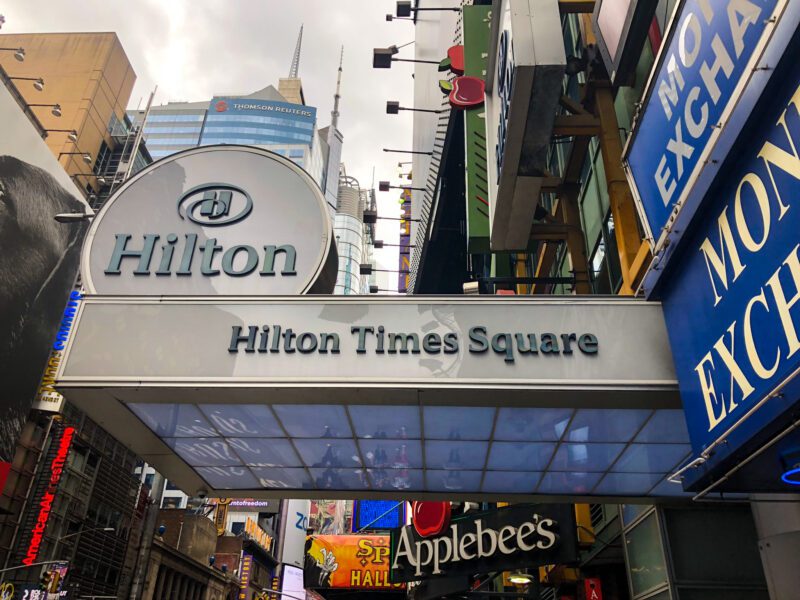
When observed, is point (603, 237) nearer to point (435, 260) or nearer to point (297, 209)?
point (297, 209)

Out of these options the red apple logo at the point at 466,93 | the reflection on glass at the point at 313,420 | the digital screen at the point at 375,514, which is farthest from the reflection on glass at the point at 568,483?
the digital screen at the point at 375,514

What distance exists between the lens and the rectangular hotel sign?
693 centimetres

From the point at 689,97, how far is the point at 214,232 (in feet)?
19.7

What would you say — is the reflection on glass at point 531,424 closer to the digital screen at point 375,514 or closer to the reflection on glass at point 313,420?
the reflection on glass at point 313,420

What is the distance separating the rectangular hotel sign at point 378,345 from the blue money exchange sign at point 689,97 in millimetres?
1396

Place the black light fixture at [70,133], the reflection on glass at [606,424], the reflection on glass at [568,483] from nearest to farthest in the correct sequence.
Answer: the reflection on glass at [606,424]
the reflection on glass at [568,483]
the black light fixture at [70,133]

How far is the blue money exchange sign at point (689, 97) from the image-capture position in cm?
440

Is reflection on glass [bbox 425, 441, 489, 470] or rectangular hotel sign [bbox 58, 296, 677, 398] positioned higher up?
rectangular hotel sign [bbox 58, 296, 677, 398]

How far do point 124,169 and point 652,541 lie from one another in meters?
58.1

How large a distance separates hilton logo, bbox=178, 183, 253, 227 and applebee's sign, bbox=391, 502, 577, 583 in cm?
767

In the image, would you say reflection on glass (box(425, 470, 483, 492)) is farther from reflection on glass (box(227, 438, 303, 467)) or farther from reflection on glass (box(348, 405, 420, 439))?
reflection on glass (box(227, 438, 303, 467))

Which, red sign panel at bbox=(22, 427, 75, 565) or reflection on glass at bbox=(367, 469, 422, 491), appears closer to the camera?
reflection on glass at bbox=(367, 469, 422, 491)

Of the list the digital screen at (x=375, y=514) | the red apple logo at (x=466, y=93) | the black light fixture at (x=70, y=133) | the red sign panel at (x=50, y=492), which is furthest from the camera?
A: the black light fixture at (x=70, y=133)

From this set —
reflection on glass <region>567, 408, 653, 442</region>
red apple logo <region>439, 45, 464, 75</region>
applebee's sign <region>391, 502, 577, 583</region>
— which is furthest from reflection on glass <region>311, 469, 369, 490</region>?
red apple logo <region>439, 45, 464, 75</region>
